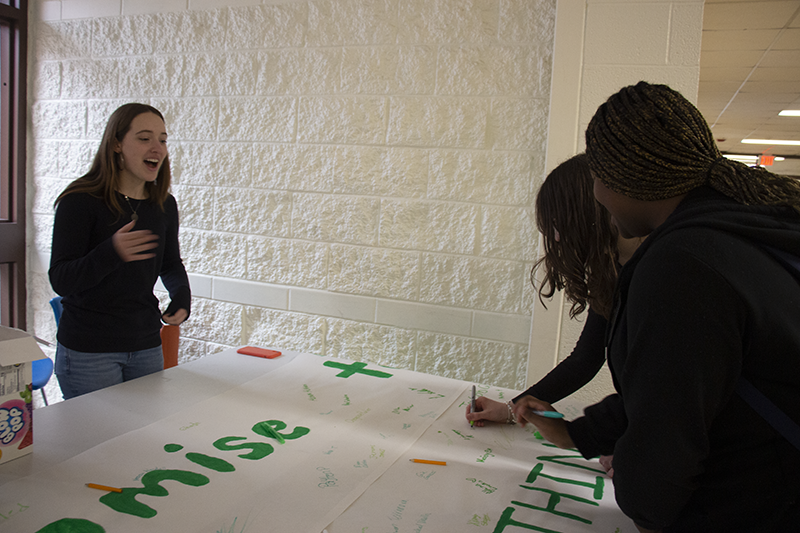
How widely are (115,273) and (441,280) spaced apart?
4.40 ft

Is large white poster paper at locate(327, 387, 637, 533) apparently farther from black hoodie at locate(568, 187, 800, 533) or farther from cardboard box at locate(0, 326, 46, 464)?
cardboard box at locate(0, 326, 46, 464)

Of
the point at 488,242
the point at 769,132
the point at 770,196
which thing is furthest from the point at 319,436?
the point at 769,132

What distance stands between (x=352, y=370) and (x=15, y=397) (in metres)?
0.92

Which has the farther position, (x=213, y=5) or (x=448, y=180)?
(x=213, y=5)

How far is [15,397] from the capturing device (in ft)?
3.53

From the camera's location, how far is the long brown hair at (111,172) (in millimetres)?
1839

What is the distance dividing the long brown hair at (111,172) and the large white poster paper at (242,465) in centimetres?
84

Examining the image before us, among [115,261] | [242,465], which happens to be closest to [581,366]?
[242,465]

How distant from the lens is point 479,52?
95.1 inches

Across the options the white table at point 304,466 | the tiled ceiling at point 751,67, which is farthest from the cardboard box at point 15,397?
the tiled ceiling at point 751,67

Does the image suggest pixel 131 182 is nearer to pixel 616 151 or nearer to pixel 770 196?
pixel 616 151
